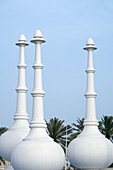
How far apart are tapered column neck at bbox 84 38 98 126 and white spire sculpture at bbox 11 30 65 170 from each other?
5.32 metres

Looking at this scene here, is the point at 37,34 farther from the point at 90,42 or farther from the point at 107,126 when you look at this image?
the point at 107,126

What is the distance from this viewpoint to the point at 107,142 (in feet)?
128

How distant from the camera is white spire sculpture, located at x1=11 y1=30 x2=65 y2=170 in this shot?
1351 inches

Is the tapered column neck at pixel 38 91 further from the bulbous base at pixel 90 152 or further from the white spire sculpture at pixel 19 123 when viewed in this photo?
the white spire sculpture at pixel 19 123

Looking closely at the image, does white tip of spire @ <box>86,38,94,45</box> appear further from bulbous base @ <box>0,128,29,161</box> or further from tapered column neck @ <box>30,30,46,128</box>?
bulbous base @ <box>0,128,29,161</box>

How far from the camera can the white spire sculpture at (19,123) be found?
41.0 m

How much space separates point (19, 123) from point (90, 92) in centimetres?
661

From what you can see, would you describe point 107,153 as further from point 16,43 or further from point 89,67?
point 16,43

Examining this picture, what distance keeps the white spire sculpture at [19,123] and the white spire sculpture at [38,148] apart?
5021mm

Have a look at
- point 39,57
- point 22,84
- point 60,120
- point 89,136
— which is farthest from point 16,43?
point 60,120

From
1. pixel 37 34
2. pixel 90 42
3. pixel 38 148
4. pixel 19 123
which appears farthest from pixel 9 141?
pixel 90 42

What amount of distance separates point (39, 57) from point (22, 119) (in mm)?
6885

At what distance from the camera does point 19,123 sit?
139 ft

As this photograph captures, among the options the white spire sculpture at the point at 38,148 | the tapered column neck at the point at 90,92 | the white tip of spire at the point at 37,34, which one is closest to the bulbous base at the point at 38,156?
the white spire sculpture at the point at 38,148
